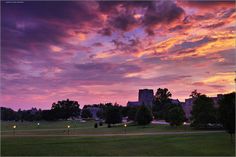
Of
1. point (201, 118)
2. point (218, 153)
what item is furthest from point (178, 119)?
point (218, 153)

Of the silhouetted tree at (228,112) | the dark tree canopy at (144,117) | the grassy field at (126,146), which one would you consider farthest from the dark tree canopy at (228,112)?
the dark tree canopy at (144,117)

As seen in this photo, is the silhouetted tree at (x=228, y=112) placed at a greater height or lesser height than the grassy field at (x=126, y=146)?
greater

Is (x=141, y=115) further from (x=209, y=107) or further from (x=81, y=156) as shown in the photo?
(x=81, y=156)

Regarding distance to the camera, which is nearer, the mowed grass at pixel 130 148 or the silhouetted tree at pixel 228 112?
the mowed grass at pixel 130 148

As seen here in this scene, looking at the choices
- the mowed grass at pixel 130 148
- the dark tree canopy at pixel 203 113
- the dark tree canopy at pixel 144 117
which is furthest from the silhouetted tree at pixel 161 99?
the mowed grass at pixel 130 148

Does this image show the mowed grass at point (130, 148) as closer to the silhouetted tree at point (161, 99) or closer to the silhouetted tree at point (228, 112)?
the silhouetted tree at point (228, 112)

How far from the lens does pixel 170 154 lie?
101 feet

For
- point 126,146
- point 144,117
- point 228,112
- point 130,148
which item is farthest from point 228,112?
point 144,117

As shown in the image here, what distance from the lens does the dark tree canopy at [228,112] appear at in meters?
39.2

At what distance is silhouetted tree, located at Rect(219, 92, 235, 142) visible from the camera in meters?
39.2

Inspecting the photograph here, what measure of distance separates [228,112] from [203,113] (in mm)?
36017

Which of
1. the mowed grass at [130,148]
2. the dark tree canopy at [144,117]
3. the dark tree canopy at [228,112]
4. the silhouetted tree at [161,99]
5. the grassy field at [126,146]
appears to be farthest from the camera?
the silhouetted tree at [161,99]

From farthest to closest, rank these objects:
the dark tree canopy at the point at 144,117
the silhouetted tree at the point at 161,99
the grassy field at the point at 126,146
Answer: the silhouetted tree at the point at 161,99 < the dark tree canopy at the point at 144,117 < the grassy field at the point at 126,146

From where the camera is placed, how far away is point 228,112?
39.3 m
